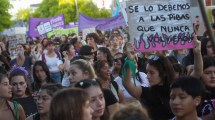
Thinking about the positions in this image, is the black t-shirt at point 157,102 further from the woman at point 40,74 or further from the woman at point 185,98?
the woman at point 40,74

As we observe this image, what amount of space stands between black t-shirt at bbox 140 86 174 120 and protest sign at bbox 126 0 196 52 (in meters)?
0.80

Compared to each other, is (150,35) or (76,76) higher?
(150,35)

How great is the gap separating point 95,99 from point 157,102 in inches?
29.1

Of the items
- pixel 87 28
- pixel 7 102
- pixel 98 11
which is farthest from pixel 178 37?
pixel 98 11

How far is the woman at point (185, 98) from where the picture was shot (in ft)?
12.6

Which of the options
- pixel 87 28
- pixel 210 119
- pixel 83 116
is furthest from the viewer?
pixel 87 28

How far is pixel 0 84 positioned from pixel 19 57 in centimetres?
586

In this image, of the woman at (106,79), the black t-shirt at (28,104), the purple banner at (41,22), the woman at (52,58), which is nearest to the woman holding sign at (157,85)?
the woman at (106,79)

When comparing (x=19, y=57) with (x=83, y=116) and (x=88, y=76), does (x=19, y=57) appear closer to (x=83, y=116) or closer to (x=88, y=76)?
(x=88, y=76)

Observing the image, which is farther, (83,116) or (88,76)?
(88,76)

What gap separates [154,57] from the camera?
4.86 metres

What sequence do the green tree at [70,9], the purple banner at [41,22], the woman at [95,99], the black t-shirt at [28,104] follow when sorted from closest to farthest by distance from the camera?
1. the woman at [95,99]
2. the black t-shirt at [28,104]
3. the purple banner at [41,22]
4. the green tree at [70,9]

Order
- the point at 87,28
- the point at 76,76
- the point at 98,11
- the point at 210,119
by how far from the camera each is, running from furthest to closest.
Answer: the point at 98,11, the point at 87,28, the point at 76,76, the point at 210,119

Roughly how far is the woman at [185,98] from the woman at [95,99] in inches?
24.8
